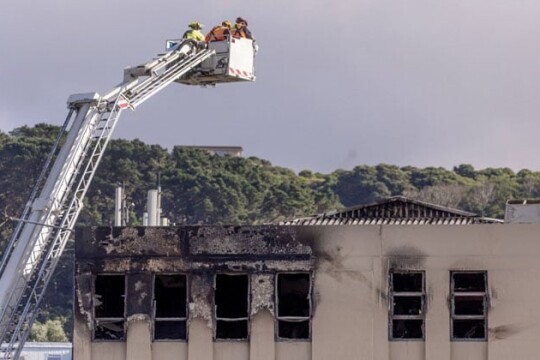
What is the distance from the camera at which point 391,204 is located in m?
52.6

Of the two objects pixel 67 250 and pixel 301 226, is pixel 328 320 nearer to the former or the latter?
pixel 301 226

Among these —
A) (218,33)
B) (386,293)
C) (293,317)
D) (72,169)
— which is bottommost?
(293,317)

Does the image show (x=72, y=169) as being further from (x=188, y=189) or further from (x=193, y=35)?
(x=188, y=189)

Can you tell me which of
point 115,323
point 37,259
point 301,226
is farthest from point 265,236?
point 37,259

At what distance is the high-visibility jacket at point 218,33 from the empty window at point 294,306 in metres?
10.0

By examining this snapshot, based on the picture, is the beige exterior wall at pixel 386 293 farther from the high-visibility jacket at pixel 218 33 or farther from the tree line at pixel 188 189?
the tree line at pixel 188 189

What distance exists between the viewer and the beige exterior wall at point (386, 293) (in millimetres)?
35750

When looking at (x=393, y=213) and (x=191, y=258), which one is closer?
(x=191, y=258)

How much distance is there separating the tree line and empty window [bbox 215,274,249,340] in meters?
56.4

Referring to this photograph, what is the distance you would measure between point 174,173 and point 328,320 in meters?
71.5

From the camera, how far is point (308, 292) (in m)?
36.5

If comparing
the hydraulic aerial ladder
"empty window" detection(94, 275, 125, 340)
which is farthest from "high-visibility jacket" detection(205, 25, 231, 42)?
"empty window" detection(94, 275, 125, 340)

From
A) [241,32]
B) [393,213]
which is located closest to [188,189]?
[393,213]

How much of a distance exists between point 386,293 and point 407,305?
0.43 m
